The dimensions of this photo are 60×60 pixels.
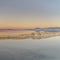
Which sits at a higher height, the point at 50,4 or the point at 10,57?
the point at 50,4

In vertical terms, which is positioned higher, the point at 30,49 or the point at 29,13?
the point at 29,13

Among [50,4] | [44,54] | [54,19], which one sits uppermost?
[50,4]

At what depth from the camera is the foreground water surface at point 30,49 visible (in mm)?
1046

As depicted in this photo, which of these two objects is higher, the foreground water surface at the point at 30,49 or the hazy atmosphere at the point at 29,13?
the hazy atmosphere at the point at 29,13

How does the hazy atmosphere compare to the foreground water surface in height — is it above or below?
above

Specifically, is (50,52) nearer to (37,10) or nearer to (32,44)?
(32,44)

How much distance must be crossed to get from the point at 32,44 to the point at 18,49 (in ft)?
0.42

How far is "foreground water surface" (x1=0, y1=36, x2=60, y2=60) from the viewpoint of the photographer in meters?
1.05

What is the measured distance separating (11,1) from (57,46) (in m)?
0.57

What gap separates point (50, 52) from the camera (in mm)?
1087

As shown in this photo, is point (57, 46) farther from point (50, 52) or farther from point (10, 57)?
point (10, 57)

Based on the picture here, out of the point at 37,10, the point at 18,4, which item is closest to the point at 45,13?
the point at 37,10

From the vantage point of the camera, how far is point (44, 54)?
42.5 inches

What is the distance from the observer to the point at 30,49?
1.07 meters
